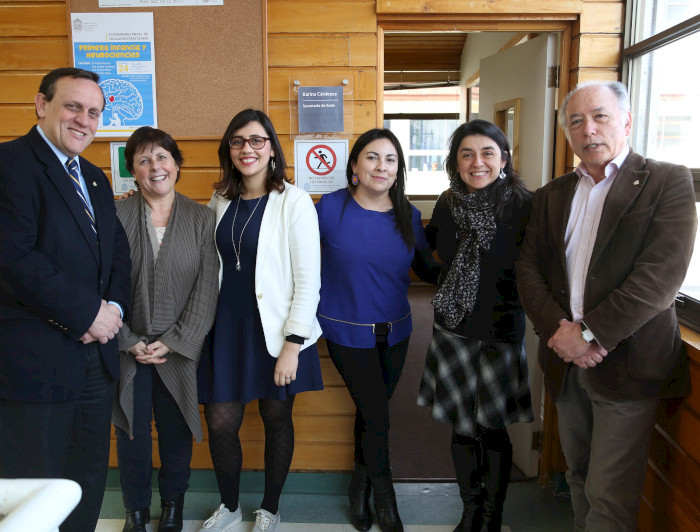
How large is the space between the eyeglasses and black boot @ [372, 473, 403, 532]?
4.55 feet

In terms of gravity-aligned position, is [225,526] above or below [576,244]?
below

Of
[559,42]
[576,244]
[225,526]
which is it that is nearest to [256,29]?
[559,42]

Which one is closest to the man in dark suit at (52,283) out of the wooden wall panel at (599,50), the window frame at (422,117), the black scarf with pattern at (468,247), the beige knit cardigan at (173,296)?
the beige knit cardigan at (173,296)

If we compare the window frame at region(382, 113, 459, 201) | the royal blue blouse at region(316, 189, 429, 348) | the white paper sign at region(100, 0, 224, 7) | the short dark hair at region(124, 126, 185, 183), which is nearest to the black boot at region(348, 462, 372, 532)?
the royal blue blouse at region(316, 189, 429, 348)

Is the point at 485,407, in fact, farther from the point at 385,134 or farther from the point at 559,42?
the point at 559,42

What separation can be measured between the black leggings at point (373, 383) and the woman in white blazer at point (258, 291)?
14cm

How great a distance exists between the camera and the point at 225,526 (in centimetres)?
223

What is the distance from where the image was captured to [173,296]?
2.00 meters

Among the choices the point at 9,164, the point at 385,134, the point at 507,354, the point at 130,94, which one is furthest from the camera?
the point at 130,94

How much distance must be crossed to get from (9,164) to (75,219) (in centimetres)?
23

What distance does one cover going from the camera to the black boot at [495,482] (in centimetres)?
199

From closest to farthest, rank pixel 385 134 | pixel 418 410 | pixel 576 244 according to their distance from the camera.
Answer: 1. pixel 576 244
2. pixel 385 134
3. pixel 418 410

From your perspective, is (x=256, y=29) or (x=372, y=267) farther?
(x=256, y=29)

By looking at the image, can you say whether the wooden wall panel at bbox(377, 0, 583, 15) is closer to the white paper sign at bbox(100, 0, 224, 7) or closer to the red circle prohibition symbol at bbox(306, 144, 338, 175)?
the red circle prohibition symbol at bbox(306, 144, 338, 175)
